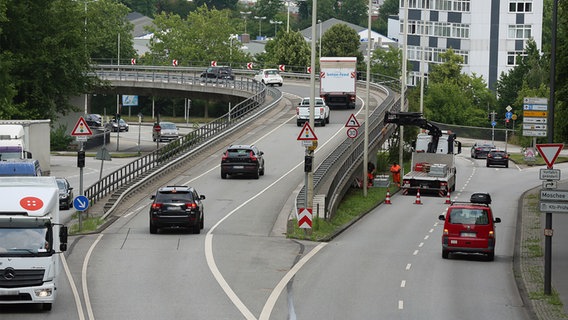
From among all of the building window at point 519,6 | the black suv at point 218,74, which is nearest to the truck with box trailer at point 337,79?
the black suv at point 218,74

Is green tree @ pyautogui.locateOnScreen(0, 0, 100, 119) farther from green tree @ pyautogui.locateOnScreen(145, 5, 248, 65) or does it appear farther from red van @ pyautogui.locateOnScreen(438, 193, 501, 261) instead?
green tree @ pyautogui.locateOnScreen(145, 5, 248, 65)

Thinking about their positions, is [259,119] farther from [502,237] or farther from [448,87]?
[448,87]

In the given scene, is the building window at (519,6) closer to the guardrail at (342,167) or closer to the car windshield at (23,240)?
the guardrail at (342,167)

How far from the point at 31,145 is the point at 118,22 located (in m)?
107

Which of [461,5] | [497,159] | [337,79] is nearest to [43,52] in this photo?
[337,79]

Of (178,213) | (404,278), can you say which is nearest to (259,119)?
(178,213)

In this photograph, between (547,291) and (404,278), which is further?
(404,278)

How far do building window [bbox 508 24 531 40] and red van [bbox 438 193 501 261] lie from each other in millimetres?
113403

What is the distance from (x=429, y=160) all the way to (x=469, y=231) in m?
28.5

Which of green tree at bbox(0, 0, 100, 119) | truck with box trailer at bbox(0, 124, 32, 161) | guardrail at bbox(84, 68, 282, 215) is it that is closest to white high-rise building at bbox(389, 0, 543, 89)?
guardrail at bbox(84, 68, 282, 215)

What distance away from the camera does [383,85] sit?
98438mm

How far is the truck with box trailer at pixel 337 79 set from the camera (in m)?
84.9

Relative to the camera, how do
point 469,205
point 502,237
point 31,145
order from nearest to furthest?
point 469,205, point 502,237, point 31,145

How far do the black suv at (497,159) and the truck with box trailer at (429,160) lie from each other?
16773mm
